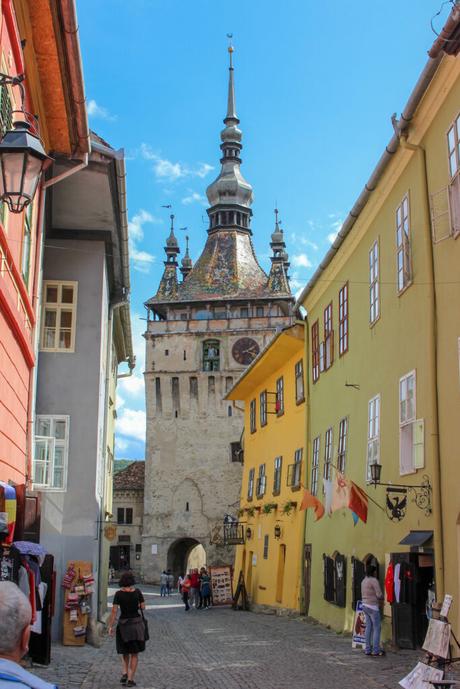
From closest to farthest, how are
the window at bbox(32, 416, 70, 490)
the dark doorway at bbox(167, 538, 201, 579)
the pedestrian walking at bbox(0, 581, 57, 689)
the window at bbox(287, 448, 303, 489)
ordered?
the pedestrian walking at bbox(0, 581, 57, 689)
the window at bbox(32, 416, 70, 490)
the window at bbox(287, 448, 303, 489)
the dark doorway at bbox(167, 538, 201, 579)

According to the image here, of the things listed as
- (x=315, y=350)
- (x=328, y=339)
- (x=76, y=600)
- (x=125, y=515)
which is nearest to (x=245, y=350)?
(x=125, y=515)

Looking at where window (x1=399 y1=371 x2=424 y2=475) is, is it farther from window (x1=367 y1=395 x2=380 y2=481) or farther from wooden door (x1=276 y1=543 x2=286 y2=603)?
wooden door (x1=276 y1=543 x2=286 y2=603)

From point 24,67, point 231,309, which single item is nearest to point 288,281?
point 231,309

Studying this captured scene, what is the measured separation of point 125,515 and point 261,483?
122ft

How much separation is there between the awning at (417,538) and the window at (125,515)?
54096 mm

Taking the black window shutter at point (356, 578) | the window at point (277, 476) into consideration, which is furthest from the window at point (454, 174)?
the window at point (277, 476)

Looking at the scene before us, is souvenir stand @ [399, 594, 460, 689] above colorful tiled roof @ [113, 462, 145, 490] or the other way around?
the other way around

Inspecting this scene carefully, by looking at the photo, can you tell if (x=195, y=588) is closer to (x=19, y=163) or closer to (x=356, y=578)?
(x=356, y=578)

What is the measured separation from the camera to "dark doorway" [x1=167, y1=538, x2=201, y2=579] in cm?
5962

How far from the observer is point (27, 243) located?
36.4 feet

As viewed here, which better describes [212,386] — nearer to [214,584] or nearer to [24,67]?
[214,584]

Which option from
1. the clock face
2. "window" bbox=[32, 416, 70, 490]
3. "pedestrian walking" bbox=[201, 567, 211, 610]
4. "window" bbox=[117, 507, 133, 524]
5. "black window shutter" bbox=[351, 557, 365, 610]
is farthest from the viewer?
"window" bbox=[117, 507, 133, 524]

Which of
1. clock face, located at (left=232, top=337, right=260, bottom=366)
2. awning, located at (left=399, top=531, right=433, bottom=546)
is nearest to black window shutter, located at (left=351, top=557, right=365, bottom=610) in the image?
awning, located at (left=399, top=531, right=433, bottom=546)

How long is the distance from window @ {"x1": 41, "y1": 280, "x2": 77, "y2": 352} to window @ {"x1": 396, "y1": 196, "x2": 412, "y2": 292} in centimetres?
642
